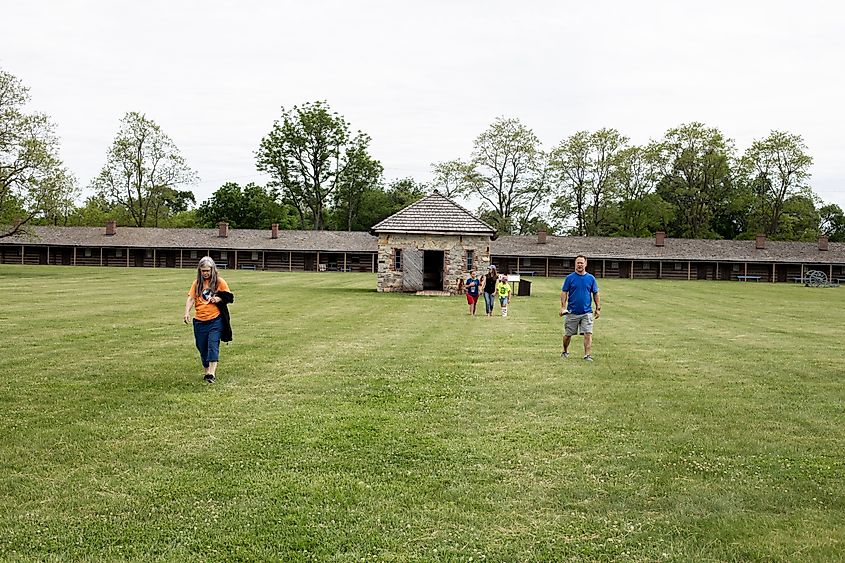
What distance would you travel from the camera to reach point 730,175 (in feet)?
264

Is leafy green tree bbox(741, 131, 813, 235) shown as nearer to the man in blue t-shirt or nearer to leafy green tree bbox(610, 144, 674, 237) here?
leafy green tree bbox(610, 144, 674, 237)

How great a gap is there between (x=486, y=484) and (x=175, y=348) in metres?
8.85

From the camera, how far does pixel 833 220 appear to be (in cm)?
9362

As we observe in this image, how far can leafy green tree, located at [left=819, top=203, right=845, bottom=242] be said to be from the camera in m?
91.9

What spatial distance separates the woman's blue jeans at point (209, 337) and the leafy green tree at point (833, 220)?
92434mm

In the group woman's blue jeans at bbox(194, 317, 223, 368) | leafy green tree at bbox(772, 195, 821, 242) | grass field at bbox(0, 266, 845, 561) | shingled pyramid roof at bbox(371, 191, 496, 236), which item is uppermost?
leafy green tree at bbox(772, 195, 821, 242)

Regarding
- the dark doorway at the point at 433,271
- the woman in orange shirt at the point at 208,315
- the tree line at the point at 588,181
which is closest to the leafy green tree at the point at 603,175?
the tree line at the point at 588,181

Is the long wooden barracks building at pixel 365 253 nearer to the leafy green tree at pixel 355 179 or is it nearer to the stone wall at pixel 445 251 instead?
the leafy green tree at pixel 355 179

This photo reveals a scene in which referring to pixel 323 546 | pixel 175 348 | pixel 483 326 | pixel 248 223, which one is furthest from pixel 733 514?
pixel 248 223

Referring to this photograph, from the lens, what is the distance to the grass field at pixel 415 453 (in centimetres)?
522

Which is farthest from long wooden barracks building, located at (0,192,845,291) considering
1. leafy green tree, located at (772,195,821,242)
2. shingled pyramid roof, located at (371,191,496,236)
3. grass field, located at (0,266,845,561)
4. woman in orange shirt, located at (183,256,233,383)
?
woman in orange shirt, located at (183,256,233,383)

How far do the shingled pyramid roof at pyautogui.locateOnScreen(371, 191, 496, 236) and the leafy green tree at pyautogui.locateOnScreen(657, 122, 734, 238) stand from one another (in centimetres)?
4836

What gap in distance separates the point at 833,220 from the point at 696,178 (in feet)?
76.9

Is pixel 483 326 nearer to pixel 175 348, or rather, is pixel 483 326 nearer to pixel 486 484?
pixel 175 348
